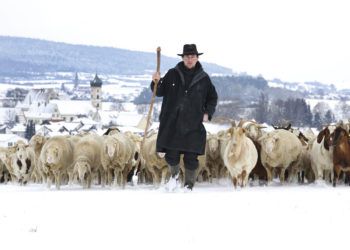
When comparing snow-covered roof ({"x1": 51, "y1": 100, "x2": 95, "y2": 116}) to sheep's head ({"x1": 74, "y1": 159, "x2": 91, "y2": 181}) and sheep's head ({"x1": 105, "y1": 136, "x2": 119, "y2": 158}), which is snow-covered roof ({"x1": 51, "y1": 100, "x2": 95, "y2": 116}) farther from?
sheep's head ({"x1": 105, "y1": 136, "x2": 119, "y2": 158})

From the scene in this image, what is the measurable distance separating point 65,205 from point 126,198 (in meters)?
1.22

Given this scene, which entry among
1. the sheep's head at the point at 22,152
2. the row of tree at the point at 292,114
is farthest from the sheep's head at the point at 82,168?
the row of tree at the point at 292,114

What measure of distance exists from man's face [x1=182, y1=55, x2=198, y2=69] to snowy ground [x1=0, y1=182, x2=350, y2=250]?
106 inches

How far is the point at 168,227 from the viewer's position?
6.82 m

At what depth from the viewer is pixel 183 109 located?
429 inches

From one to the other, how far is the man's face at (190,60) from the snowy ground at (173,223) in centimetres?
269

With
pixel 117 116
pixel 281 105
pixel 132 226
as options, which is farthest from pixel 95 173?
pixel 117 116

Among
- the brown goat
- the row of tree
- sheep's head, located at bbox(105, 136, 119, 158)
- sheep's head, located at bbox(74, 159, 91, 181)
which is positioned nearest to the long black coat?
the brown goat

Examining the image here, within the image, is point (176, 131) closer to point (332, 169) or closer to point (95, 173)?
point (332, 169)

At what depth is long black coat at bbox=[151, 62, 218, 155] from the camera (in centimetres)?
1091

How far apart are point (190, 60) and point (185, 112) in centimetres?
89

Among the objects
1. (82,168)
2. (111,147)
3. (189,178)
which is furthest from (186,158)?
(82,168)

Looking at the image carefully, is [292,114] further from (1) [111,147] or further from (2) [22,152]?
(1) [111,147]

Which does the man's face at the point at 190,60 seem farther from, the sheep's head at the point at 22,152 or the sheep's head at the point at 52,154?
the sheep's head at the point at 22,152
